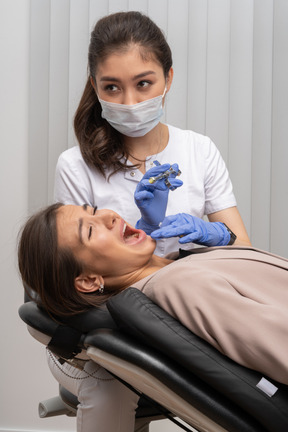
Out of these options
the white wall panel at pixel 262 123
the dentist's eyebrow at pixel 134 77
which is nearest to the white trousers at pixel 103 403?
the dentist's eyebrow at pixel 134 77

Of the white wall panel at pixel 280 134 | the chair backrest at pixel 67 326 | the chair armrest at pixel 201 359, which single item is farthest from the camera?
the white wall panel at pixel 280 134

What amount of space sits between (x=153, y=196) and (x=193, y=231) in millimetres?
192

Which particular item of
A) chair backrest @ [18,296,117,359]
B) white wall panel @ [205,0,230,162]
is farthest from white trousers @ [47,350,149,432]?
white wall panel @ [205,0,230,162]

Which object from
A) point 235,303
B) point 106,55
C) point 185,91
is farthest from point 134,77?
point 235,303

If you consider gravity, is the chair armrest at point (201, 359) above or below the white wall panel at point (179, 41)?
below

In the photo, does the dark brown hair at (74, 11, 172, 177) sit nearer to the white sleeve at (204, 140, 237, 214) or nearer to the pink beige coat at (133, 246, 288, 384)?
the white sleeve at (204, 140, 237, 214)

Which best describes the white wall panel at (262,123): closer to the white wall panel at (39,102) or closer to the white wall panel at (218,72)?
the white wall panel at (218,72)

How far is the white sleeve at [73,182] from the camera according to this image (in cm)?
A: 178

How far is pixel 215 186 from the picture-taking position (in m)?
1.85

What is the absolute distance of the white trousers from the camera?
1.36 meters

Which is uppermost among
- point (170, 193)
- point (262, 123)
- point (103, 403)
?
point (262, 123)

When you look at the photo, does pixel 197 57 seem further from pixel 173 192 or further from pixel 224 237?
pixel 224 237

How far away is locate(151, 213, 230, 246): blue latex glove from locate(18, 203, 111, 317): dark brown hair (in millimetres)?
229

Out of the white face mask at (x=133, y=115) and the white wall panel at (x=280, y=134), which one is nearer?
the white face mask at (x=133, y=115)
